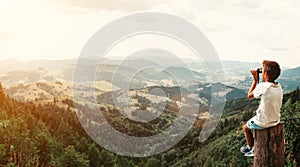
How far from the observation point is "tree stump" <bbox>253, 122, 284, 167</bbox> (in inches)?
168

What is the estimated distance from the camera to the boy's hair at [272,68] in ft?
13.9

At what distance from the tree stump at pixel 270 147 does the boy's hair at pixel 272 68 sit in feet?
1.94

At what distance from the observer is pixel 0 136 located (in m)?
8.80

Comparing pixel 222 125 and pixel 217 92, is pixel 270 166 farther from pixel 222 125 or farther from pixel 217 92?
pixel 217 92

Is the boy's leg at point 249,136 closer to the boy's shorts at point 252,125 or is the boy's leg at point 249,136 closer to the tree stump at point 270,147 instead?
the boy's shorts at point 252,125

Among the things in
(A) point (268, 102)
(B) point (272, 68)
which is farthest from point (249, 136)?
(B) point (272, 68)

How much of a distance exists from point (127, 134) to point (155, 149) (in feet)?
25.0

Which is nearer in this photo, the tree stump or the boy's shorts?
the tree stump

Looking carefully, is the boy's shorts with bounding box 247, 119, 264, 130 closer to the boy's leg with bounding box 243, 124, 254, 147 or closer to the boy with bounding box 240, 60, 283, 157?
the boy with bounding box 240, 60, 283, 157

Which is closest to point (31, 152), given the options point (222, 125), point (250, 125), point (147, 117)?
point (250, 125)

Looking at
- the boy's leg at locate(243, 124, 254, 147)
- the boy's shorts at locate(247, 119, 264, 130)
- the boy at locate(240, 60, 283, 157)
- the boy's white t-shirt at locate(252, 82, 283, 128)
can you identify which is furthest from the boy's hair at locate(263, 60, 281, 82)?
the boy's leg at locate(243, 124, 254, 147)

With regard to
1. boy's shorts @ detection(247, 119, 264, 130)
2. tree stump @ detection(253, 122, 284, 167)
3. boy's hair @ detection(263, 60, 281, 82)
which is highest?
boy's hair @ detection(263, 60, 281, 82)

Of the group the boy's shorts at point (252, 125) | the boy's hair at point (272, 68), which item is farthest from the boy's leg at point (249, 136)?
the boy's hair at point (272, 68)

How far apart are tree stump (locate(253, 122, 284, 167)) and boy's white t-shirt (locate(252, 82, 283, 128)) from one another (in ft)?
0.29
